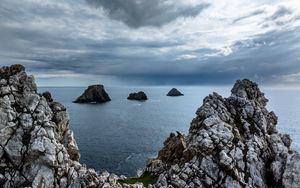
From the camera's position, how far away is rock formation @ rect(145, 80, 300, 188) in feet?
139

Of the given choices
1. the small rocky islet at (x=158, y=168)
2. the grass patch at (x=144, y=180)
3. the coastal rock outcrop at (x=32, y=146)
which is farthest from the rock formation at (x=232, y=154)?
the coastal rock outcrop at (x=32, y=146)

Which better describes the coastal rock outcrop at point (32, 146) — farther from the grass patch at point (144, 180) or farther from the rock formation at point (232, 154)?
the rock formation at point (232, 154)

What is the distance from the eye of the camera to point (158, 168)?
5391cm

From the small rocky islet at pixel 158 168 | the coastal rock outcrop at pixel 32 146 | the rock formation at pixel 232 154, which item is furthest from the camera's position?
the rock formation at pixel 232 154

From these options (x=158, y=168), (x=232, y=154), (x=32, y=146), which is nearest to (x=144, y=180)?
(x=158, y=168)

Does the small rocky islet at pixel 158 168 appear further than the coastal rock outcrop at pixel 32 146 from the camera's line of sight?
Yes

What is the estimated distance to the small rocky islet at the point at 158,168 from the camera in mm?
38344

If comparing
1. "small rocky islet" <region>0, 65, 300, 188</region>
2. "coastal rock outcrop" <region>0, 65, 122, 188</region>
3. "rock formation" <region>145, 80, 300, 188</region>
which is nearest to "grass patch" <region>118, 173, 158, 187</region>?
"small rocky islet" <region>0, 65, 300, 188</region>

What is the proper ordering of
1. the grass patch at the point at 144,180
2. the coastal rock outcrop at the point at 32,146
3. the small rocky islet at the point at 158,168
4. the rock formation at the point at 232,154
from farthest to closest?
the grass patch at the point at 144,180, the rock formation at the point at 232,154, the small rocky islet at the point at 158,168, the coastal rock outcrop at the point at 32,146

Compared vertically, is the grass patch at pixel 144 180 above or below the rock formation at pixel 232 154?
below

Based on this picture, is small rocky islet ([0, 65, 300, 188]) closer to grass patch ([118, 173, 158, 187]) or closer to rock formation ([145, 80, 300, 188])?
rock formation ([145, 80, 300, 188])

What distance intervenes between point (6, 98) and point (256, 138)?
37.1 metres

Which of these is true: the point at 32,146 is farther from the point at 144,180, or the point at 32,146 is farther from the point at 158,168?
the point at 158,168

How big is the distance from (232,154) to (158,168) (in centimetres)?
1449
